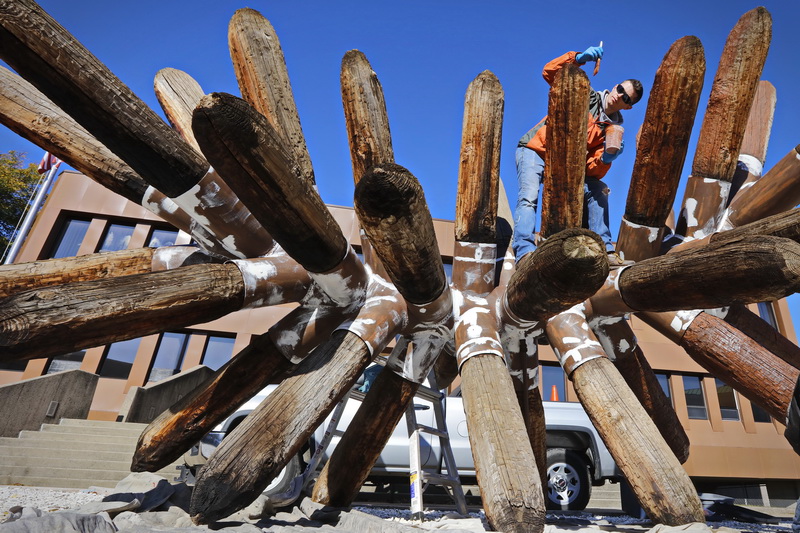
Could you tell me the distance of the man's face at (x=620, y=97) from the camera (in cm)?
388

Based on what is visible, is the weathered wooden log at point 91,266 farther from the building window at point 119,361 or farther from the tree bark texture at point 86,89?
the building window at point 119,361

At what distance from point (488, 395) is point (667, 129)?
66.6 inches

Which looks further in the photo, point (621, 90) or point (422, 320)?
point (621, 90)

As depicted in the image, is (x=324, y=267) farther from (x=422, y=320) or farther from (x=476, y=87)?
(x=476, y=87)

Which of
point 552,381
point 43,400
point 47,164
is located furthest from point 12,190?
point 552,381

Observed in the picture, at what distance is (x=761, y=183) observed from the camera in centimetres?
319

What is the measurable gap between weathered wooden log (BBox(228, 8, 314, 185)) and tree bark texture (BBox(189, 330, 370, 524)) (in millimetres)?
1129

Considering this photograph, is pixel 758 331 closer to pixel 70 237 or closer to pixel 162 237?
pixel 162 237

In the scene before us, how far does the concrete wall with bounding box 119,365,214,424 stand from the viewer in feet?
35.2

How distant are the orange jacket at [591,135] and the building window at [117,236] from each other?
15141 millimetres

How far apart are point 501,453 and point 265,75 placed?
250 centimetres

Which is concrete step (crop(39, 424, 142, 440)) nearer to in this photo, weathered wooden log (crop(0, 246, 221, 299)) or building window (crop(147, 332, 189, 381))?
building window (crop(147, 332, 189, 381))

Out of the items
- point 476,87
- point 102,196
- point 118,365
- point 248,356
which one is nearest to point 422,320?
point 248,356

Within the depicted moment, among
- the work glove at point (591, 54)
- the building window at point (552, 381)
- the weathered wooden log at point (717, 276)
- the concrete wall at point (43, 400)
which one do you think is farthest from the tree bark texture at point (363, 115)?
the building window at point (552, 381)
